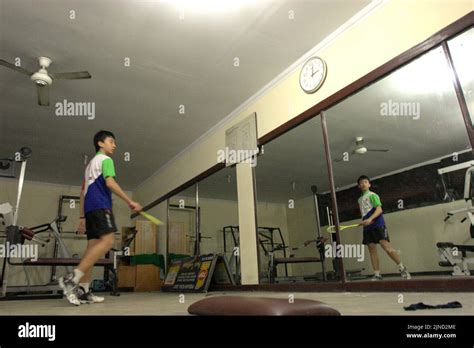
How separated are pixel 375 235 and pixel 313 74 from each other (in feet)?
6.12

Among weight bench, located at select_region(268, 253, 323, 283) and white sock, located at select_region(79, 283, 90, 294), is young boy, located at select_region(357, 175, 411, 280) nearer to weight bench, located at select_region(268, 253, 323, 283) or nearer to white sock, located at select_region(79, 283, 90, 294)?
weight bench, located at select_region(268, 253, 323, 283)

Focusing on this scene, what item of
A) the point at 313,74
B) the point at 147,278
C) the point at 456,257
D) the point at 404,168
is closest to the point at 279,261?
the point at 404,168

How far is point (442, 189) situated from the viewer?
3.01 metres

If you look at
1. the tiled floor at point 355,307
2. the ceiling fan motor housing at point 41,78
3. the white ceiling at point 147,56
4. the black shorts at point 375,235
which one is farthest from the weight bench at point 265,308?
the ceiling fan motor housing at point 41,78

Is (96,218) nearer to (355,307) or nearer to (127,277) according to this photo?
(355,307)

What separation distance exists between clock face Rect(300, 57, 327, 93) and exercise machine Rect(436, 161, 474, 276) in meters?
1.45

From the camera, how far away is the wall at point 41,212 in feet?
22.4

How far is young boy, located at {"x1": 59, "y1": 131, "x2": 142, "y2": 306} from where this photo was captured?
243cm

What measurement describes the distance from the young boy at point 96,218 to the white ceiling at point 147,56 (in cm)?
140

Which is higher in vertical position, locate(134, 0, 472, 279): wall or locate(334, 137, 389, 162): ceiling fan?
locate(134, 0, 472, 279): wall

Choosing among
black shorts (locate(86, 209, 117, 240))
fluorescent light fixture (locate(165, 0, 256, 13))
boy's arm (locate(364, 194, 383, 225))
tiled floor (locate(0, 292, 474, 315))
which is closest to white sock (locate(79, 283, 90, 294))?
tiled floor (locate(0, 292, 474, 315))

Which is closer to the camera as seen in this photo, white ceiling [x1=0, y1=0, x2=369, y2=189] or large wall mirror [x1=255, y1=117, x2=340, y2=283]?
white ceiling [x1=0, y1=0, x2=369, y2=189]

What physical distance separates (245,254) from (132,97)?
2562mm
